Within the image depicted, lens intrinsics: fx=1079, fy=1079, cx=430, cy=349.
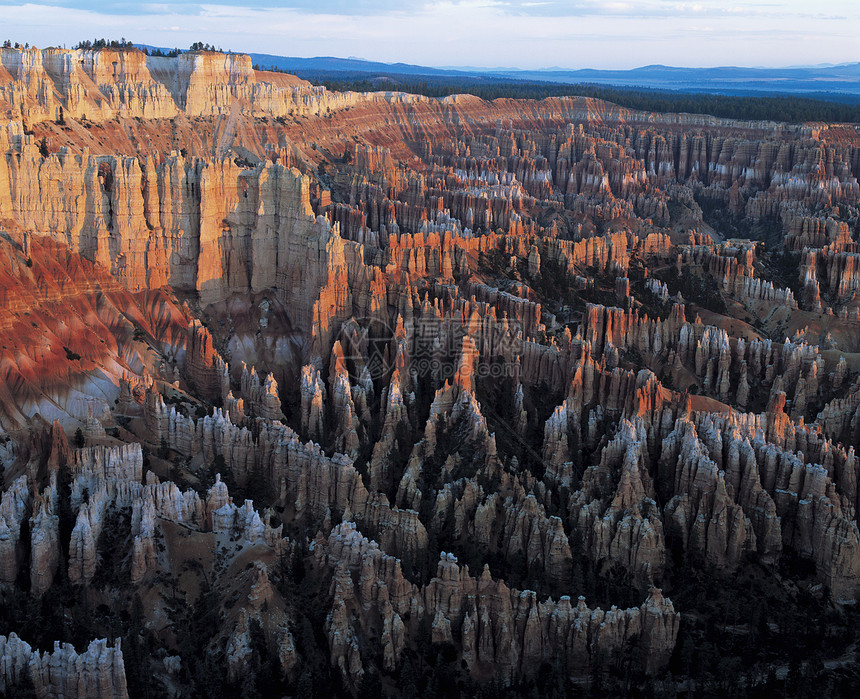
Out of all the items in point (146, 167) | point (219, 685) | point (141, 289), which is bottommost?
point (219, 685)

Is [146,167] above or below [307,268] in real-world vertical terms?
above

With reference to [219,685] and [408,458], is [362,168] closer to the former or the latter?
[408,458]

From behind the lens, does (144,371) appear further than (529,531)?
Yes

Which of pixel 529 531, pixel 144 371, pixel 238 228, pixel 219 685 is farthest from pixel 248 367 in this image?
pixel 219 685

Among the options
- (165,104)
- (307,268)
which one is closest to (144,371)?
(307,268)

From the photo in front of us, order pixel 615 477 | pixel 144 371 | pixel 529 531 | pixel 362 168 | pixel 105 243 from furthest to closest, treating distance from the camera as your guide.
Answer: pixel 362 168
pixel 105 243
pixel 144 371
pixel 615 477
pixel 529 531

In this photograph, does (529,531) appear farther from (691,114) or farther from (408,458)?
(691,114)

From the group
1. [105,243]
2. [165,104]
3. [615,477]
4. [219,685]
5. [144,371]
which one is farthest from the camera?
[165,104]
